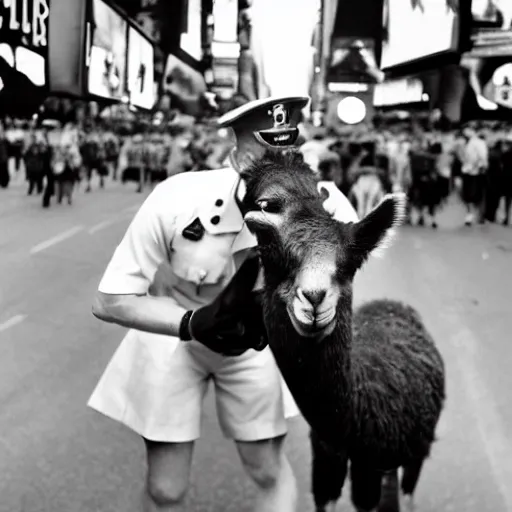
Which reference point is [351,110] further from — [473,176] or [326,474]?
[326,474]

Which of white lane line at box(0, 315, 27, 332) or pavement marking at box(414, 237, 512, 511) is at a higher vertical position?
pavement marking at box(414, 237, 512, 511)

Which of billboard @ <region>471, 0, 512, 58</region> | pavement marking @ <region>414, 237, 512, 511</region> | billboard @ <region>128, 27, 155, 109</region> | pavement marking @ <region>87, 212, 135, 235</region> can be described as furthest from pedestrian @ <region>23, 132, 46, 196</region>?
billboard @ <region>128, 27, 155, 109</region>

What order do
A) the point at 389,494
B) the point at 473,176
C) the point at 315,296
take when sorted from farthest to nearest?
the point at 473,176
the point at 389,494
the point at 315,296

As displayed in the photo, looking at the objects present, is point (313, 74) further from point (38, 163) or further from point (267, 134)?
point (267, 134)

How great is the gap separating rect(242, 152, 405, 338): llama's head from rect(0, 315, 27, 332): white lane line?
7.29m

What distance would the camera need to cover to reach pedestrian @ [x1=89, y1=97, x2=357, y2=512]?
3813 millimetres

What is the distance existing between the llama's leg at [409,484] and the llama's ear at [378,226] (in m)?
1.67

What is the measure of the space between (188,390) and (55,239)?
13.2 meters

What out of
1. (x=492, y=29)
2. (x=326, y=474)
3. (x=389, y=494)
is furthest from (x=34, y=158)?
(x=492, y=29)

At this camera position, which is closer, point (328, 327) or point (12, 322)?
point (328, 327)

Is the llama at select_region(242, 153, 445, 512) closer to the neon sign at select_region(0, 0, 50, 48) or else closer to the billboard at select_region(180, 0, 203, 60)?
the neon sign at select_region(0, 0, 50, 48)

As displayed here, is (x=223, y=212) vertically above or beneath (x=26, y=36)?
beneath

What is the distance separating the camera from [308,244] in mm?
2914

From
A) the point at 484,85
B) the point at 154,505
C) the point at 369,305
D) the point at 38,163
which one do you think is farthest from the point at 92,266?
the point at 484,85
